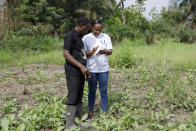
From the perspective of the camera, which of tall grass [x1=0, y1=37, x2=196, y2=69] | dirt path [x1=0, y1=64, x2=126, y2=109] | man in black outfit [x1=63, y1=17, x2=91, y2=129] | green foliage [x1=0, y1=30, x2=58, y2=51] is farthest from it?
green foliage [x1=0, y1=30, x2=58, y2=51]

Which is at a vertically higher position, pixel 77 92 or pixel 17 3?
pixel 17 3

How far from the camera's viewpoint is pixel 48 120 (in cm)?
312

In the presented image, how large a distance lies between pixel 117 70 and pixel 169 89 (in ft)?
9.74

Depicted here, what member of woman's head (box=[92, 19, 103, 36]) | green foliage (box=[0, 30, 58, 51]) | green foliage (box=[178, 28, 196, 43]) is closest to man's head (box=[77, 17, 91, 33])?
woman's head (box=[92, 19, 103, 36])

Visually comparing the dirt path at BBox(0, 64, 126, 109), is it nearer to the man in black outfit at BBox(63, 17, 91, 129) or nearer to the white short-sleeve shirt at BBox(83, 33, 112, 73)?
the man in black outfit at BBox(63, 17, 91, 129)

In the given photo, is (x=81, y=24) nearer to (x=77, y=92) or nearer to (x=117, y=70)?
(x=77, y=92)

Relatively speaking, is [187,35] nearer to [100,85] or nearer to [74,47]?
[100,85]

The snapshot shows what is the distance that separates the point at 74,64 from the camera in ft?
9.29

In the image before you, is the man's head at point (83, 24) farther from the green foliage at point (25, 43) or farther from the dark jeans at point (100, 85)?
the green foliage at point (25, 43)

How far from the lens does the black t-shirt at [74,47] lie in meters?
2.83

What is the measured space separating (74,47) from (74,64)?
0.22m

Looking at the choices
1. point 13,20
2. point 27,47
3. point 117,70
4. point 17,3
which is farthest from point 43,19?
point 117,70

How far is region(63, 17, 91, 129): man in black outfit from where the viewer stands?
→ 2.83 metres

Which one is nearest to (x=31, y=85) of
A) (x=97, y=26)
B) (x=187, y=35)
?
(x=97, y=26)
